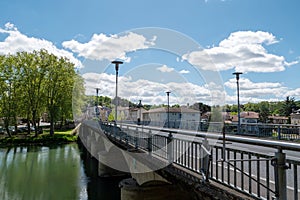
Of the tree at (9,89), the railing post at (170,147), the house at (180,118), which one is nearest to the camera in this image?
the railing post at (170,147)

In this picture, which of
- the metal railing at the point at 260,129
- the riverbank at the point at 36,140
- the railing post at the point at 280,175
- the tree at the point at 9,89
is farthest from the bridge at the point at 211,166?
the tree at the point at 9,89

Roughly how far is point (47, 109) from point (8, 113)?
246 inches

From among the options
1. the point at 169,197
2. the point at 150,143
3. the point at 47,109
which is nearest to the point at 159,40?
the point at 150,143

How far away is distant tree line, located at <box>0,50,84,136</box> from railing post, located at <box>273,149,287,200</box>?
4495cm

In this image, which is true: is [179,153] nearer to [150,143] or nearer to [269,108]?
[150,143]

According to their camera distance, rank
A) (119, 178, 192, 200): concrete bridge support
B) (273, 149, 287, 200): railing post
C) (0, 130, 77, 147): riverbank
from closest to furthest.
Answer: (273, 149, 287, 200): railing post → (119, 178, 192, 200): concrete bridge support → (0, 130, 77, 147): riverbank

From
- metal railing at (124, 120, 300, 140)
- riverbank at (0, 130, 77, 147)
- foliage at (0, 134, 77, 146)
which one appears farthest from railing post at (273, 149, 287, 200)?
foliage at (0, 134, 77, 146)

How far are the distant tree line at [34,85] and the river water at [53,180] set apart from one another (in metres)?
15.9

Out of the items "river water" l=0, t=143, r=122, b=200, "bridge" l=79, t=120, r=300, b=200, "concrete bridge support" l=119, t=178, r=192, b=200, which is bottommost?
"river water" l=0, t=143, r=122, b=200

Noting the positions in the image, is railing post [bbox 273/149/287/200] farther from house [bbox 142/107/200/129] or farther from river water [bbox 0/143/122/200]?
house [bbox 142/107/200/129]

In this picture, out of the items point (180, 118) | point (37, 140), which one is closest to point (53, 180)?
point (180, 118)

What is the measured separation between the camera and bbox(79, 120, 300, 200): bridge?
3441mm

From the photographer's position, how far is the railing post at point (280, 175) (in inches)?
131

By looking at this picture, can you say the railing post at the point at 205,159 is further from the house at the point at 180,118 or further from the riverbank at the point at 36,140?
the riverbank at the point at 36,140
